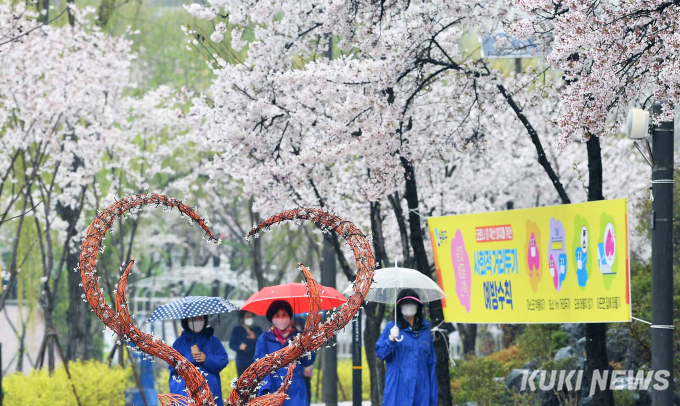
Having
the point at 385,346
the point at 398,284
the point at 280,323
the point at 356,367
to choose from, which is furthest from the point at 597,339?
the point at 356,367

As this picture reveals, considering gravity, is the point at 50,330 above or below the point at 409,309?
below

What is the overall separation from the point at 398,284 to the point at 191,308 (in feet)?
7.56

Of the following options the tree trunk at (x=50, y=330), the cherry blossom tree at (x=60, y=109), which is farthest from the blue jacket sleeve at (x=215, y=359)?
the cherry blossom tree at (x=60, y=109)

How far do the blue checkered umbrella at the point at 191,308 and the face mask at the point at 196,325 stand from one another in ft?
0.68

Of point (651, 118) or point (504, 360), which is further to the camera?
point (504, 360)

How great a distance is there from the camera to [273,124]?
12312 mm

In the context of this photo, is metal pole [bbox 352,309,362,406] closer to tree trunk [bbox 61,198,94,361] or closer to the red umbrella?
the red umbrella

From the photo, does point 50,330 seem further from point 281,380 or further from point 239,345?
point 281,380

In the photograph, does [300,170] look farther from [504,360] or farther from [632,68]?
[504,360]

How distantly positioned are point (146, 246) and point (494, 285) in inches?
863

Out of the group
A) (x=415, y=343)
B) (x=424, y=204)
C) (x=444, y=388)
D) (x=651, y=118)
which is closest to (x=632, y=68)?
(x=651, y=118)

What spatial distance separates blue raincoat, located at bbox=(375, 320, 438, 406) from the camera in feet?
26.8

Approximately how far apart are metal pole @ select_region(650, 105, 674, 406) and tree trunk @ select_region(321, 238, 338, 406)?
7.66m

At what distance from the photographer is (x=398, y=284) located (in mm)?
9078
